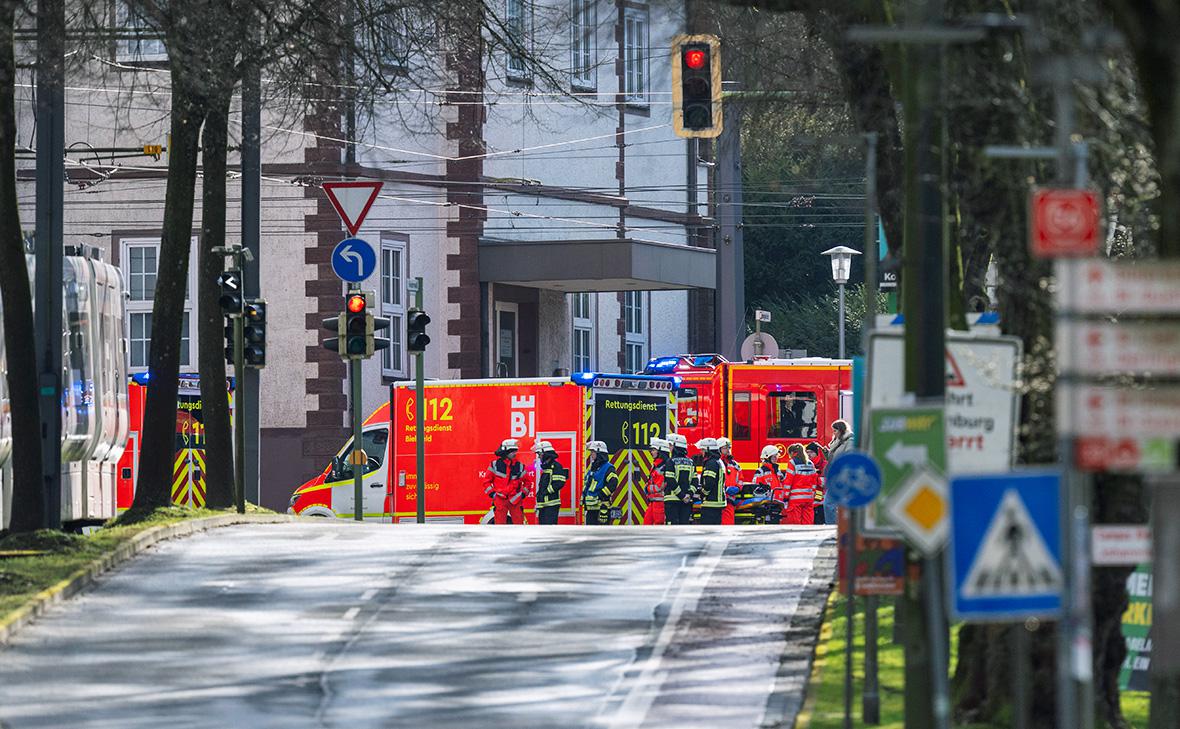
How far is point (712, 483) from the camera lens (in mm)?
34281

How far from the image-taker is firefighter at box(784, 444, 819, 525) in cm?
3544

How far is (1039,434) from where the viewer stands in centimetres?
1434

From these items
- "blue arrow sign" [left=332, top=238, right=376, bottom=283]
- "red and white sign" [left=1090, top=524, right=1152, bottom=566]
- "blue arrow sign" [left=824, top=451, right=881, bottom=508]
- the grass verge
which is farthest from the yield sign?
"red and white sign" [left=1090, top=524, right=1152, bottom=566]

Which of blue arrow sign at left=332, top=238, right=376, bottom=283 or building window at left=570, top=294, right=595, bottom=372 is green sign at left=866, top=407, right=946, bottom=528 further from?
building window at left=570, top=294, right=595, bottom=372

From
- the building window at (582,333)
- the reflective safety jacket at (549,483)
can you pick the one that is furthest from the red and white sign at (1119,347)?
the building window at (582,333)

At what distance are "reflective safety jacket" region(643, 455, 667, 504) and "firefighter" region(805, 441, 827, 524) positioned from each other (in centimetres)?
240

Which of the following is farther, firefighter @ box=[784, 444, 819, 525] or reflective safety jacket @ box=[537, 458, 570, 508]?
firefighter @ box=[784, 444, 819, 525]

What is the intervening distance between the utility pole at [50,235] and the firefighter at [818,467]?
45.3ft

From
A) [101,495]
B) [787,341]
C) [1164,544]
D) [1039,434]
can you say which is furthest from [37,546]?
[787,341]

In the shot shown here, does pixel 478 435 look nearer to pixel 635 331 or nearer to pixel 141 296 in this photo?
pixel 141 296

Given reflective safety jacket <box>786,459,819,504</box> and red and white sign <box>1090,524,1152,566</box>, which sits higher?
red and white sign <box>1090,524,1152,566</box>

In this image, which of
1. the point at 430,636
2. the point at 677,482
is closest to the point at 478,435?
the point at 677,482

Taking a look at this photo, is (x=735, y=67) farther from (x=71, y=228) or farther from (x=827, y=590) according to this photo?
(x=71, y=228)

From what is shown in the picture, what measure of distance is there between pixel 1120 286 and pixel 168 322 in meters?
18.3
